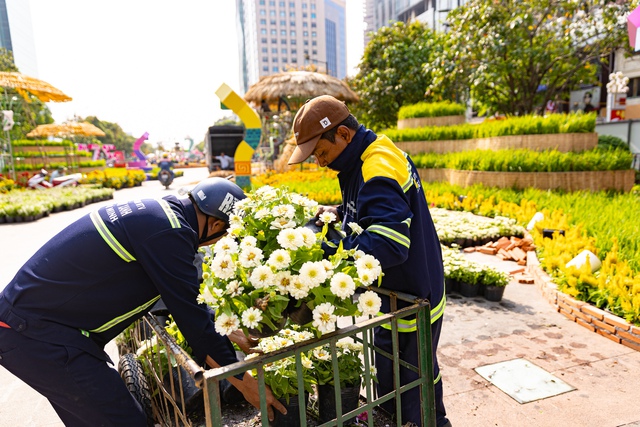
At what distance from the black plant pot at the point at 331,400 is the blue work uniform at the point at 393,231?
195 millimetres

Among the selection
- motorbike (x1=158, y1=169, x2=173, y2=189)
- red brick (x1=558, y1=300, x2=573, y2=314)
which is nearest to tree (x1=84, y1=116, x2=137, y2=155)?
motorbike (x1=158, y1=169, x2=173, y2=189)

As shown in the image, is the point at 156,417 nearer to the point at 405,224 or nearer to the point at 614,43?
the point at 405,224

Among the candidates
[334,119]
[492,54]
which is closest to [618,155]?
[492,54]

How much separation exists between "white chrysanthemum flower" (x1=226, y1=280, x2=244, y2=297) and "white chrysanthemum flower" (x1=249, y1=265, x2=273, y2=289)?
0.23 ft

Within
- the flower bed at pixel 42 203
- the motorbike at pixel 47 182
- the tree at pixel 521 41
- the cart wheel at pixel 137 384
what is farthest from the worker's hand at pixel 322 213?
the motorbike at pixel 47 182

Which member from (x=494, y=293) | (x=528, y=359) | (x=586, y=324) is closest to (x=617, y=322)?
(x=586, y=324)

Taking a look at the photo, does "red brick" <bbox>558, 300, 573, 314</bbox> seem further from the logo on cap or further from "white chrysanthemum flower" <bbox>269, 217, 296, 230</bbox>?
"white chrysanthemum flower" <bbox>269, 217, 296, 230</bbox>

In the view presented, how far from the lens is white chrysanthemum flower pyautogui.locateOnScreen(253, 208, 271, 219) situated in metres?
1.60

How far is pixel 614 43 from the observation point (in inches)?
454

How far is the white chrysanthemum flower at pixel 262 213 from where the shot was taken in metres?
1.60

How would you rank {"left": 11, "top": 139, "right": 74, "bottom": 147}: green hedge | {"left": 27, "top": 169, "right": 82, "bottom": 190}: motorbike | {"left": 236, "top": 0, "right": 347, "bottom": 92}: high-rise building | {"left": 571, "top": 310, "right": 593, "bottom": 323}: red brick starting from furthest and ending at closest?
{"left": 236, "top": 0, "right": 347, "bottom": 92}: high-rise building → {"left": 11, "top": 139, "right": 74, "bottom": 147}: green hedge → {"left": 27, "top": 169, "right": 82, "bottom": 190}: motorbike → {"left": 571, "top": 310, "right": 593, "bottom": 323}: red brick

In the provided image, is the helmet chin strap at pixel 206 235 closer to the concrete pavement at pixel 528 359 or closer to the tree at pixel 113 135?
the concrete pavement at pixel 528 359

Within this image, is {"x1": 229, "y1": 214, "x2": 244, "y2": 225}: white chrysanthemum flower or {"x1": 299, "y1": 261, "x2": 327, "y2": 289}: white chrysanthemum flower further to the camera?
{"x1": 229, "y1": 214, "x2": 244, "y2": 225}: white chrysanthemum flower

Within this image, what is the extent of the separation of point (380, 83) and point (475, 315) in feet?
60.9
